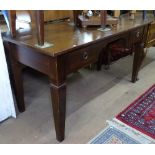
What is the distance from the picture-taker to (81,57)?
127cm

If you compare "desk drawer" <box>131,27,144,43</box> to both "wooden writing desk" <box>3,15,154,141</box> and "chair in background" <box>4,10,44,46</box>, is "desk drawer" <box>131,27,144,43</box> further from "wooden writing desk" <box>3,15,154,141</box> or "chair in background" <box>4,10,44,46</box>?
"chair in background" <box>4,10,44,46</box>

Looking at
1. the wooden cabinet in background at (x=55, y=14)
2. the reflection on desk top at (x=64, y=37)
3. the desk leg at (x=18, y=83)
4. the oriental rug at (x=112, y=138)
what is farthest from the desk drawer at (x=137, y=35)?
the desk leg at (x=18, y=83)

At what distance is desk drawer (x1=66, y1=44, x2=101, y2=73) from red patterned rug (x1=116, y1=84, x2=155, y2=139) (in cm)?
58

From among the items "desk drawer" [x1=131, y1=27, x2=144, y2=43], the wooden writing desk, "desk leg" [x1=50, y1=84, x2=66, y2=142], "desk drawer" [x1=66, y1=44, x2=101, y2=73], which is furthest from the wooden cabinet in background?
"desk leg" [x1=50, y1=84, x2=66, y2=142]

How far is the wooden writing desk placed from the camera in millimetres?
1150

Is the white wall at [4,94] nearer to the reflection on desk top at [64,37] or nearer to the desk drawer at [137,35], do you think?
the reflection on desk top at [64,37]

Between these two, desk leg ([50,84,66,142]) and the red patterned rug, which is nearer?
desk leg ([50,84,66,142])

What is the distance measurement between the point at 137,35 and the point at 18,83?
1.09 meters

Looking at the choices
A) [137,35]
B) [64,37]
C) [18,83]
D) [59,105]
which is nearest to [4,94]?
[18,83]

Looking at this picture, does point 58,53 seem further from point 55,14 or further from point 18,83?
point 55,14

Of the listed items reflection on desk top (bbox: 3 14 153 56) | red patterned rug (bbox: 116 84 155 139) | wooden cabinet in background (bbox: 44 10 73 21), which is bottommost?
red patterned rug (bbox: 116 84 155 139)
